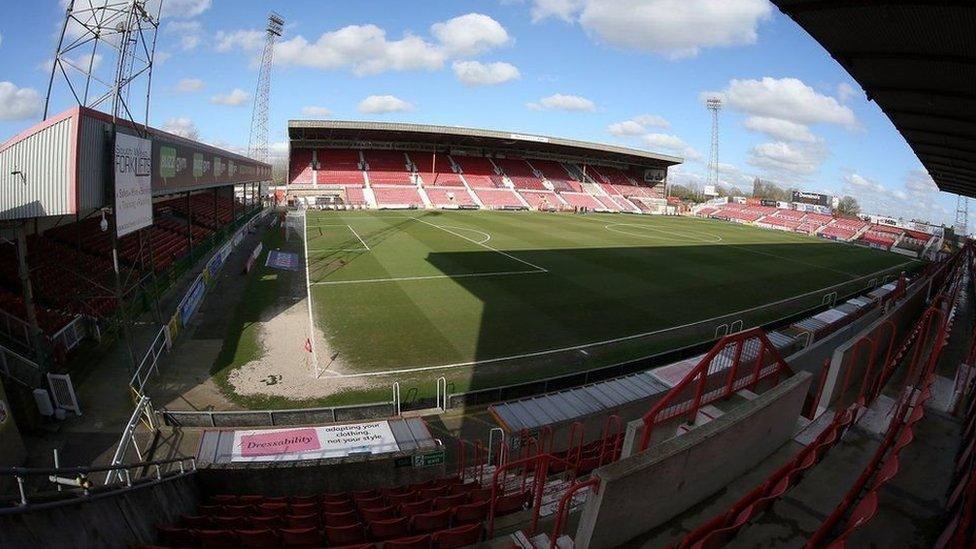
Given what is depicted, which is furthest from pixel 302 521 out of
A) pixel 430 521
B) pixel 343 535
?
pixel 430 521

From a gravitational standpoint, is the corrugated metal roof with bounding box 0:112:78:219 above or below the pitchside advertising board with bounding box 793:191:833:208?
below

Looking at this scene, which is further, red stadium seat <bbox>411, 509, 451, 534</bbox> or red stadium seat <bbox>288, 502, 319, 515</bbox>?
red stadium seat <bbox>288, 502, 319, 515</bbox>

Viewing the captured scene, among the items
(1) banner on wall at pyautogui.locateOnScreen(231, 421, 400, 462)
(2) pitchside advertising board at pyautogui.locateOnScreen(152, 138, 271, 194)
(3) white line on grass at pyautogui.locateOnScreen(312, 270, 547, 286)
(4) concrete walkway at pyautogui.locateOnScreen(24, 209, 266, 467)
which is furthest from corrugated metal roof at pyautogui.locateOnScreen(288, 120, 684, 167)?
(1) banner on wall at pyautogui.locateOnScreen(231, 421, 400, 462)

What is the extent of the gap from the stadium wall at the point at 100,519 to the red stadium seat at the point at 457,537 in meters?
3.60

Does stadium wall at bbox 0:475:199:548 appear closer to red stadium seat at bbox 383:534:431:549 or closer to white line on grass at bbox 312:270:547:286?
red stadium seat at bbox 383:534:431:549

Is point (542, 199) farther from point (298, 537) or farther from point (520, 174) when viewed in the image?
point (298, 537)

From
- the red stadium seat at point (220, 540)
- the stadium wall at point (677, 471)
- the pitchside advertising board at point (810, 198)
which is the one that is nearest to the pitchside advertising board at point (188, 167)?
the red stadium seat at point (220, 540)

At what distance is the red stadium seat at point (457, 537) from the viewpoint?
199 inches

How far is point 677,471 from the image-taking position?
430 centimetres

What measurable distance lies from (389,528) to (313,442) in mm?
3801

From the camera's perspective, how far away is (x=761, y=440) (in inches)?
207

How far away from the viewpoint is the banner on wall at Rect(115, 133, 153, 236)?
9.72 m

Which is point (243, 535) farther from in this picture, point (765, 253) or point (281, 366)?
point (765, 253)

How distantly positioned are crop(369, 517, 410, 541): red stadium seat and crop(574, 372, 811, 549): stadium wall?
2.32 m
